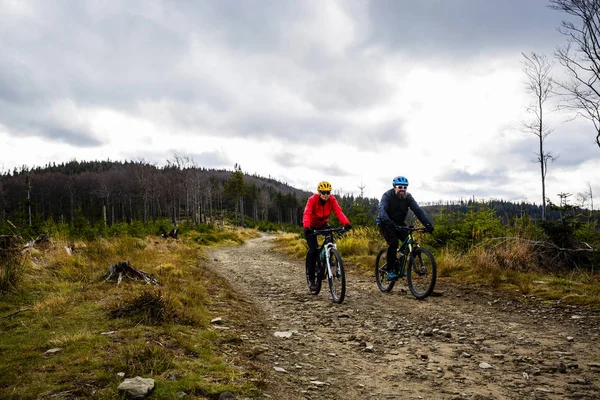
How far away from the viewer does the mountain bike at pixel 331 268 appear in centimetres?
648

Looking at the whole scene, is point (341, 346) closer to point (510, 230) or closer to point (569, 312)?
point (569, 312)

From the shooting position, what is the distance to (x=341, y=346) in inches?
166

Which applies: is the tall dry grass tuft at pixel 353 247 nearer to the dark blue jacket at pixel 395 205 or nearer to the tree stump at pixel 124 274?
the dark blue jacket at pixel 395 205

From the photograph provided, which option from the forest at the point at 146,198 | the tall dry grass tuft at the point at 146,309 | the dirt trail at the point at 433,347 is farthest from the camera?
the forest at the point at 146,198

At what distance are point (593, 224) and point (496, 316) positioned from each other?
6.90m

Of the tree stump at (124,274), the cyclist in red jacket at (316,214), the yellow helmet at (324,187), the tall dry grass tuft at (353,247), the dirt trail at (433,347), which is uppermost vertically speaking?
the yellow helmet at (324,187)

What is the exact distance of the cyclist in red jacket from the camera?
730 cm

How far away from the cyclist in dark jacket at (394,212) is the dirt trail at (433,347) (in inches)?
38.6

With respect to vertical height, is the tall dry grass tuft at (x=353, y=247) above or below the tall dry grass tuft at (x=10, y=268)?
below

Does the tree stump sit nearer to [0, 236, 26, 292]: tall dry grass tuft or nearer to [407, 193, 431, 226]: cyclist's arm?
[0, 236, 26, 292]: tall dry grass tuft

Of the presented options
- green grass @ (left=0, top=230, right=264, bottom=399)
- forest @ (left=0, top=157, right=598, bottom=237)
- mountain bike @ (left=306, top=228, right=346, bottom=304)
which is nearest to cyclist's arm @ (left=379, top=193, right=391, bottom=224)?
mountain bike @ (left=306, top=228, right=346, bottom=304)

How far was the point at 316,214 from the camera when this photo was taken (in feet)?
24.8

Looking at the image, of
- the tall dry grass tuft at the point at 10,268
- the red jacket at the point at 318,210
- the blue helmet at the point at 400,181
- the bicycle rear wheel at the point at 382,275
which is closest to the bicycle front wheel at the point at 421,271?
the bicycle rear wheel at the point at 382,275

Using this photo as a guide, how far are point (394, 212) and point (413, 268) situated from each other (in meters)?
1.27
